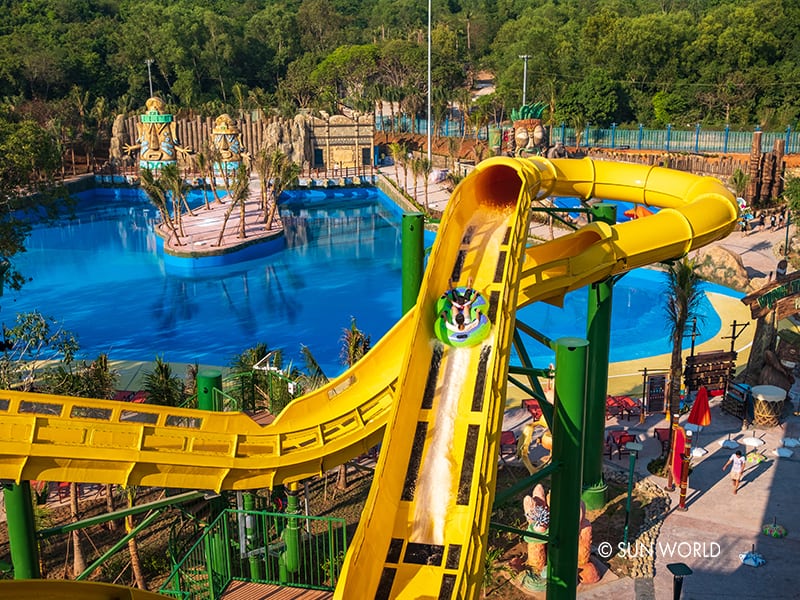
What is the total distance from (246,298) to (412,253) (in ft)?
74.0

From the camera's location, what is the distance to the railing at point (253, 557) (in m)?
12.1

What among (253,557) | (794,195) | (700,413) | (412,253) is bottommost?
(700,413)

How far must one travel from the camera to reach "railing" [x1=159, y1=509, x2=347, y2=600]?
12141 mm

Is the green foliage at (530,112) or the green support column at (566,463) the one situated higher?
the green foliage at (530,112)

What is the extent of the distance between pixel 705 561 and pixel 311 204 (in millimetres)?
48071

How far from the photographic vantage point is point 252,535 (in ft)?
46.3

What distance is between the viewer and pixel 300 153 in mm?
66500

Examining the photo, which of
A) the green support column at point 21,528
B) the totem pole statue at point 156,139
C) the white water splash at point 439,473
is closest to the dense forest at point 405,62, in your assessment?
the totem pole statue at point 156,139

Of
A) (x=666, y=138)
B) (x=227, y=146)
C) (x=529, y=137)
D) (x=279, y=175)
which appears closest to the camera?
(x=279, y=175)

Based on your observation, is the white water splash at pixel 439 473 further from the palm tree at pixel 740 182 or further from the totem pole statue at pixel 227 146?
the totem pole statue at pixel 227 146

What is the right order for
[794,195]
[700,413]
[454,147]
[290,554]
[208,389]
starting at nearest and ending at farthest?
[290,554], [208,389], [700,413], [794,195], [454,147]

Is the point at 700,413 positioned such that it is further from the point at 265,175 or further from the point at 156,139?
the point at 156,139

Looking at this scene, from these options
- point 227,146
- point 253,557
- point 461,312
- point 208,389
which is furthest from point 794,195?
point 227,146

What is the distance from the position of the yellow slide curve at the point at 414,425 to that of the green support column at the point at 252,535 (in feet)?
8.12
